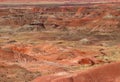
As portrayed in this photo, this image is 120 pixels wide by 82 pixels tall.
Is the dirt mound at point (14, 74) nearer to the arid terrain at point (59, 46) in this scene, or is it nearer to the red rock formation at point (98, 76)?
the arid terrain at point (59, 46)

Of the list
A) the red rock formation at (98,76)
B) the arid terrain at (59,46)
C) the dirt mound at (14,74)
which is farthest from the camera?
the dirt mound at (14,74)

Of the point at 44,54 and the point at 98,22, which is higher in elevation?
the point at 44,54

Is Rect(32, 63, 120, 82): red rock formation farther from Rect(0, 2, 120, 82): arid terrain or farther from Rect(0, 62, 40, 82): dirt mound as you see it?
Rect(0, 62, 40, 82): dirt mound

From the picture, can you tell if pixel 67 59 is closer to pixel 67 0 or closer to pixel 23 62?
pixel 23 62

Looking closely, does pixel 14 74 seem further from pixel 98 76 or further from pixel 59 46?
pixel 59 46

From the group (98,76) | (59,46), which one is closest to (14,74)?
(98,76)

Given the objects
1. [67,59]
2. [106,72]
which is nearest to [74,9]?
[67,59]

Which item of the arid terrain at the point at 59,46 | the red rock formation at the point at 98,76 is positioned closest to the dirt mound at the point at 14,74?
the arid terrain at the point at 59,46

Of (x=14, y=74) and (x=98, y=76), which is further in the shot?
(x=14, y=74)
